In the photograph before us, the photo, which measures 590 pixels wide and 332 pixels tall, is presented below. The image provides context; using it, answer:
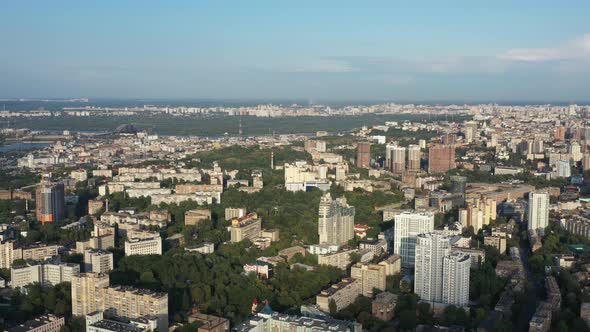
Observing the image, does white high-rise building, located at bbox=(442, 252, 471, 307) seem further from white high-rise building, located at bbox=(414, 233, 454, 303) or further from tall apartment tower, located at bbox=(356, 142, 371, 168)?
tall apartment tower, located at bbox=(356, 142, 371, 168)

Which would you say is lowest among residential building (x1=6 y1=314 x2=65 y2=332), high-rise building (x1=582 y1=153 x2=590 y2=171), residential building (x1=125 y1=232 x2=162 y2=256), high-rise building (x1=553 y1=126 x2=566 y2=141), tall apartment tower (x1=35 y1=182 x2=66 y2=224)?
residential building (x1=6 y1=314 x2=65 y2=332)

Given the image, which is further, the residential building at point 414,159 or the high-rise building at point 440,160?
the residential building at point 414,159

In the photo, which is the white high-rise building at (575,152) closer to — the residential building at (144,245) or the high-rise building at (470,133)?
the high-rise building at (470,133)

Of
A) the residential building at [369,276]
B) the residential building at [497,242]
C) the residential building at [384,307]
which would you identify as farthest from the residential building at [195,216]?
the residential building at [384,307]

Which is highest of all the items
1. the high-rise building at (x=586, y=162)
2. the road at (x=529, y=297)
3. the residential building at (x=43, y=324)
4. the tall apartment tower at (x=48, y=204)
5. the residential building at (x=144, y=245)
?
the high-rise building at (x=586, y=162)

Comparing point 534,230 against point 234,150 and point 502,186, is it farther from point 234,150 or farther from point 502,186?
point 234,150

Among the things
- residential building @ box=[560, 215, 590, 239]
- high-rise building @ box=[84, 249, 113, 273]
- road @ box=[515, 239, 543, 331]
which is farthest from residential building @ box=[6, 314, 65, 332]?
residential building @ box=[560, 215, 590, 239]
